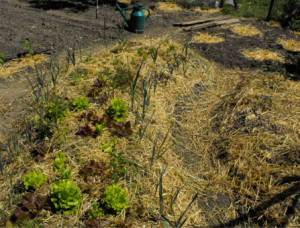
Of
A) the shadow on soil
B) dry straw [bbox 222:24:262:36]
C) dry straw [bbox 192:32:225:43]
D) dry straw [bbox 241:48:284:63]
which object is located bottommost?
dry straw [bbox 241:48:284:63]

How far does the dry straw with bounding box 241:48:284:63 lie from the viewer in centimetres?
510

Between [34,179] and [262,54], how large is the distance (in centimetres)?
491

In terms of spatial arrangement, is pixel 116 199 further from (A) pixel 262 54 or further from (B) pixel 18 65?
(A) pixel 262 54

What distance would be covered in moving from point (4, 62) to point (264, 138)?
14.0 ft

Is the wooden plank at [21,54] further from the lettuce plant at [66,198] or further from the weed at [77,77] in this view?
the lettuce plant at [66,198]

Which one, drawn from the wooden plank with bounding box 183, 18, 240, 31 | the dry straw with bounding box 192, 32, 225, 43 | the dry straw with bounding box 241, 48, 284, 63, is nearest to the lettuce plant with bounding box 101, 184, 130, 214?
the dry straw with bounding box 241, 48, 284, 63

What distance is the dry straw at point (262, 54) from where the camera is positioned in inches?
201

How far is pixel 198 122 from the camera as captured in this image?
345cm

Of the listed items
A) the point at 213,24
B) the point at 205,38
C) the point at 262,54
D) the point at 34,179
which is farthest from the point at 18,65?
the point at 213,24

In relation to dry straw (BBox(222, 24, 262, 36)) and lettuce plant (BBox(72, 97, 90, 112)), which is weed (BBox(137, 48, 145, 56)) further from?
dry straw (BBox(222, 24, 262, 36))

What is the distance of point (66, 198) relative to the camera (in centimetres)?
207

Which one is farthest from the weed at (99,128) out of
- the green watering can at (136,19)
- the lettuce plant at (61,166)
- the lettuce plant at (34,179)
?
the green watering can at (136,19)

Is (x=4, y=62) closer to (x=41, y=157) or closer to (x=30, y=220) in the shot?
(x=41, y=157)

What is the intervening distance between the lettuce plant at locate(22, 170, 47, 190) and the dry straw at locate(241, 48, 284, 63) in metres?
4.52
